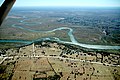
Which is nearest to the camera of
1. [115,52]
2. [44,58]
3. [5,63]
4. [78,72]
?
[78,72]

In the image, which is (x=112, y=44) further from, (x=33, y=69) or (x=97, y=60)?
(x=33, y=69)

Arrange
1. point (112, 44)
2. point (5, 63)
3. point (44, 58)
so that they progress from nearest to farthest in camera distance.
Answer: point (5, 63), point (44, 58), point (112, 44)

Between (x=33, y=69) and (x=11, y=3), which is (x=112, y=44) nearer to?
(x=33, y=69)

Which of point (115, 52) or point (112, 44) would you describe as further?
point (112, 44)

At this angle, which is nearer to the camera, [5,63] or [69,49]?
[5,63]

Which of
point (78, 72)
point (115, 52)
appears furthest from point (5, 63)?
point (115, 52)

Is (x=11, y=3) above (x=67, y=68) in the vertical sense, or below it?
above

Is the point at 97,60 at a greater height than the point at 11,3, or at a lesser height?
lesser

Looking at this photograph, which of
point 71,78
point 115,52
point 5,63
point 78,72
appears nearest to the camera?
point 71,78

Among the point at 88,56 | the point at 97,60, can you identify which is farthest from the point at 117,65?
the point at 88,56
